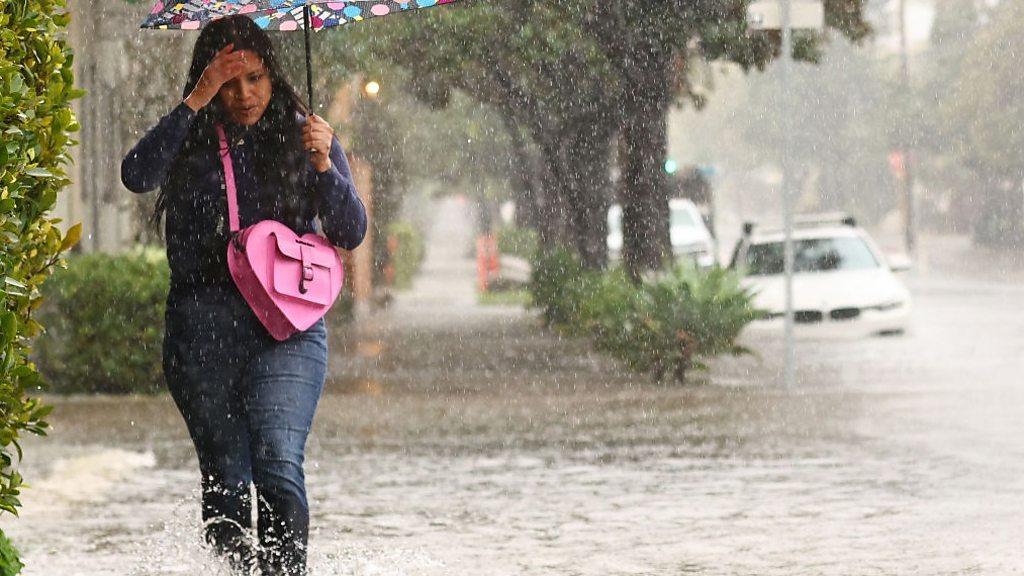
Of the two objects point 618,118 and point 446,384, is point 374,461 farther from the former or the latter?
point 618,118

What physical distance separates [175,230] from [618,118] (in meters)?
15.6

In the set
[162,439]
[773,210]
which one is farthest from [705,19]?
[773,210]

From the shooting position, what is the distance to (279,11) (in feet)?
20.7

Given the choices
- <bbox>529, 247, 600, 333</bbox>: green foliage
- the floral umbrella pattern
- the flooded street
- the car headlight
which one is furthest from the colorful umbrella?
<bbox>529, 247, 600, 333</bbox>: green foliage

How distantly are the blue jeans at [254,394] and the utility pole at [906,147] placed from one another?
4461 centimetres

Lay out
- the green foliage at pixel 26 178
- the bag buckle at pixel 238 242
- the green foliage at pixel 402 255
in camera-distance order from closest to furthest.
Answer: the green foliage at pixel 26 178 < the bag buckle at pixel 238 242 < the green foliage at pixel 402 255

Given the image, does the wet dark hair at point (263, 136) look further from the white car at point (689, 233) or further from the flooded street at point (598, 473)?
the white car at point (689, 233)

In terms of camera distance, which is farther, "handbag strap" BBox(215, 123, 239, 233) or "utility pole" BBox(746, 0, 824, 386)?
"utility pole" BBox(746, 0, 824, 386)

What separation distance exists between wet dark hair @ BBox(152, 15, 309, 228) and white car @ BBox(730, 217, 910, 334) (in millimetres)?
14188

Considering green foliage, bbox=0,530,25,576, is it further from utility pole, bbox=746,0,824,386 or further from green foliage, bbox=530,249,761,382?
green foliage, bbox=530,249,761,382

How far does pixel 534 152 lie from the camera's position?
3738 centimetres

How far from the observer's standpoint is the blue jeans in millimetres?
5195

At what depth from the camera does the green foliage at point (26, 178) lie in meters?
4.71

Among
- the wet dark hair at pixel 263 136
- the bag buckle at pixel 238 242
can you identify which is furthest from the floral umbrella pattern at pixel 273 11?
the bag buckle at pixel 238 242
